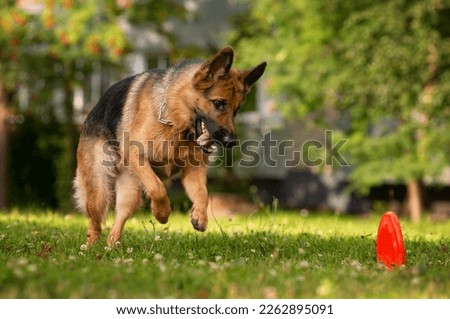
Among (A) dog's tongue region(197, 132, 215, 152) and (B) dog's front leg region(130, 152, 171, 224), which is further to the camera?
(B) dog's front leg region(130, 152, 171, 224)

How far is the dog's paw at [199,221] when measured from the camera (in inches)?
259

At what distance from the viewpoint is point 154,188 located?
6.78 m

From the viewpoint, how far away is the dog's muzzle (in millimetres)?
6438

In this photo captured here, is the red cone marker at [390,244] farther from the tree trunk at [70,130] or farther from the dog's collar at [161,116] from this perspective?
the tree trunk at [70,130]

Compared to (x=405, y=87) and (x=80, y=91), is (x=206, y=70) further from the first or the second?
(x=80, y=91)

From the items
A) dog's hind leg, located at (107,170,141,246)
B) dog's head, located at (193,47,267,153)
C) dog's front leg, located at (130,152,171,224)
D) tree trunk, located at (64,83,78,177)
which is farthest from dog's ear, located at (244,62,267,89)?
tree trunk, located at (64,83,78,177)

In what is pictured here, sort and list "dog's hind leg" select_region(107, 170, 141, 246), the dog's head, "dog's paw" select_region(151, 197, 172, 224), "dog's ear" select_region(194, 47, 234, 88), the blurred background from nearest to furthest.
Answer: the dog's head, "dog's ear" select_region(194, 47, 234, 88), "dog's paw" select_region(151, 197, 172, 224), "dog's hind leg" select_region(107, 170, 141, 246), the blurred background

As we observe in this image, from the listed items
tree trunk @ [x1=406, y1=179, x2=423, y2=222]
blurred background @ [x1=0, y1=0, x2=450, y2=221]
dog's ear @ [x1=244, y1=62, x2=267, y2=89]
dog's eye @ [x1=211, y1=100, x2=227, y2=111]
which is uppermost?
dog's ear @ [x1=244, y1=62, x2=267, y2=89]

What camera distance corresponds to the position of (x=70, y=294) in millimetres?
4520

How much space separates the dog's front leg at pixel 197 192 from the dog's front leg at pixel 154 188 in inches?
9.7

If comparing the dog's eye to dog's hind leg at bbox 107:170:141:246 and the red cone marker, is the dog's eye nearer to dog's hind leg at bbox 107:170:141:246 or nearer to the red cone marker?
dog's hind leg at bbox 107:170:141:246

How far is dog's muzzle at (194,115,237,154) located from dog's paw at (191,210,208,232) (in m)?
0.59

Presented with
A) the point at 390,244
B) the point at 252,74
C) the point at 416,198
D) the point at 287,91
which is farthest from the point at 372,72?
the point at 390,244

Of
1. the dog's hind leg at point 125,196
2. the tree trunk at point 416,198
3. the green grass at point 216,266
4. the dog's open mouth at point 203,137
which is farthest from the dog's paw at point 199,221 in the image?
the tree trunk at point 416,198
